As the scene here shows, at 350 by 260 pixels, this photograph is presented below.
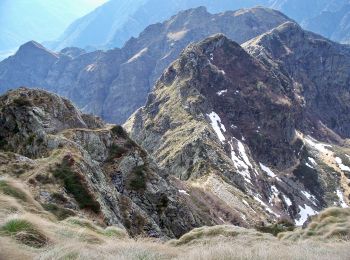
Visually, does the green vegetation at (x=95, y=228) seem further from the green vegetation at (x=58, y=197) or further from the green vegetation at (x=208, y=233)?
the green vegetation at (x=58, y=197)

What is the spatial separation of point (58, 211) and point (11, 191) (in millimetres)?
4059

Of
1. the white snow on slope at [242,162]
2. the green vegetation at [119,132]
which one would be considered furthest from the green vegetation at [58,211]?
the white snow on slope at [242,162]

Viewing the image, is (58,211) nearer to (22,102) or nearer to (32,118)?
(32,118)

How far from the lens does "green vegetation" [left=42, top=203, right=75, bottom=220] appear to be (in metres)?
27.5

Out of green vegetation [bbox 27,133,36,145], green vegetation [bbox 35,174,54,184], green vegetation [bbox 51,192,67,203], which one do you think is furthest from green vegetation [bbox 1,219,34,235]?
green vegetation [bbox 27,133,36,145]

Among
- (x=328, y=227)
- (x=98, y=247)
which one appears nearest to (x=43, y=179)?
(x=328, y=227)

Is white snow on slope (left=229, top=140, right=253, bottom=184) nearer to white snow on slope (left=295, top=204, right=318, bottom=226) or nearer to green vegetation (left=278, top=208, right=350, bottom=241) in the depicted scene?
white snow on slope (left=295, top=204, right=318, bottom=226)

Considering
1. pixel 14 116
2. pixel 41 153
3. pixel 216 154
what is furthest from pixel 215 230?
pixel 216 154

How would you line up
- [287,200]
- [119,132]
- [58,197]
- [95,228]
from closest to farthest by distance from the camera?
[95,228] → [58,197] → [119,132] → [287,200]

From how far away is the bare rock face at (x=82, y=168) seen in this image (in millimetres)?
34656

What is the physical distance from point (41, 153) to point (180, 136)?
133m

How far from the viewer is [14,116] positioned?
171 feet

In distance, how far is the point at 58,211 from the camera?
28.3 meters

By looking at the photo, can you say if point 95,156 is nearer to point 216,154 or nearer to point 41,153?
point 41,153
